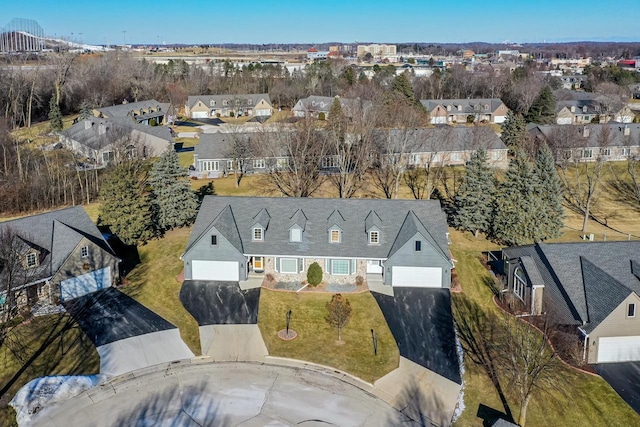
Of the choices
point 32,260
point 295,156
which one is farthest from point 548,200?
point 32,260

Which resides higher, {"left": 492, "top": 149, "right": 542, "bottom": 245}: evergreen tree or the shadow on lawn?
{"left": 492, "top": 149, "right": 542, "bottom": 245}: evergreen tree

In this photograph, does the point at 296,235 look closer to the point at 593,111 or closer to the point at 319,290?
the point at 319,290

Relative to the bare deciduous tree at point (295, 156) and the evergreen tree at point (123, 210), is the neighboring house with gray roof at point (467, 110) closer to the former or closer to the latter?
the bare deciduous tree at point (295, 156)

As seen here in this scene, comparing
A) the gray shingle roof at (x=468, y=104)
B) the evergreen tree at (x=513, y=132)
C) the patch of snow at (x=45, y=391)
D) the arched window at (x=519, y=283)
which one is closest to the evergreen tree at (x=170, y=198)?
the patch of snow at (x=45, y=391)

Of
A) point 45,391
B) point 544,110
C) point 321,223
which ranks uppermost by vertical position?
point 544,110

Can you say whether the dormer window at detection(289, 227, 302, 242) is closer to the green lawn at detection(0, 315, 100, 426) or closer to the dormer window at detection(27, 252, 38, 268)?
the green lawn at detection(0, 315, 100, 426)

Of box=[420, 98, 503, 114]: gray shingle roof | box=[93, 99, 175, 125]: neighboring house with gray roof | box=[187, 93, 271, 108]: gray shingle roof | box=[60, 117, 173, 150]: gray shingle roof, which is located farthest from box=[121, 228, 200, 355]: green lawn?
box=[420, 98, 503, 114]: gray shingle roof
